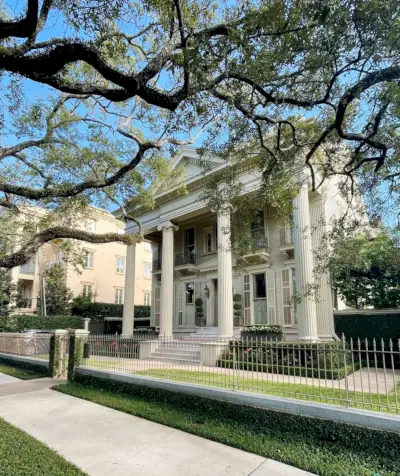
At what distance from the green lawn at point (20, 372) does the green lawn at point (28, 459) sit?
21.2 ft

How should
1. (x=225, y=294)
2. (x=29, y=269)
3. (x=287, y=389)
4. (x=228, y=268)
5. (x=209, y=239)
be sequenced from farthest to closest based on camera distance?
(x=29, y=269), (x=209, y=239), (x=228, y=268), (x=225, y=294), (x=287, y=389)

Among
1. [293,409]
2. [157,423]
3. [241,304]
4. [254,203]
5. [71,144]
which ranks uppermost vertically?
[71,144]

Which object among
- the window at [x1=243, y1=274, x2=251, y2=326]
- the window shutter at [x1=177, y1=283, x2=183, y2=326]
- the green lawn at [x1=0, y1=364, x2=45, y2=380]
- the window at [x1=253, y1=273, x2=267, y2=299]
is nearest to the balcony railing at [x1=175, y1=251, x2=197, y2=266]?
the window shutter at [x1=177, y1=283, x2=183, y2=326]

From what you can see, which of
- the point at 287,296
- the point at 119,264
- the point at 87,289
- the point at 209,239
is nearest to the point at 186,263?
the point at 209,239

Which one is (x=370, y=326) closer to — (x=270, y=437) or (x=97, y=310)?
(x=270, y=437)

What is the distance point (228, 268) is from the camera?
13961 mm

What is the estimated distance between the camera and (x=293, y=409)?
5484 millimetres

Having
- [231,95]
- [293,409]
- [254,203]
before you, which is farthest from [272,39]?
[293,409]

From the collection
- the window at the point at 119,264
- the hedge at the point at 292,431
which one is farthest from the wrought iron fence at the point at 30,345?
the window at the point at 119,264

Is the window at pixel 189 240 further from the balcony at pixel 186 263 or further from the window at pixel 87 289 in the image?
the window at pixel 87 289

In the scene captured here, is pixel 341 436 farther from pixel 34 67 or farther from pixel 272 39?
pixel 34 67

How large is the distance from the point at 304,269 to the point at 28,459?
9463 mm

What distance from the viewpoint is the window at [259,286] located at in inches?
621

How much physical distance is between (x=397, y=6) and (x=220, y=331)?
37.8 ft
